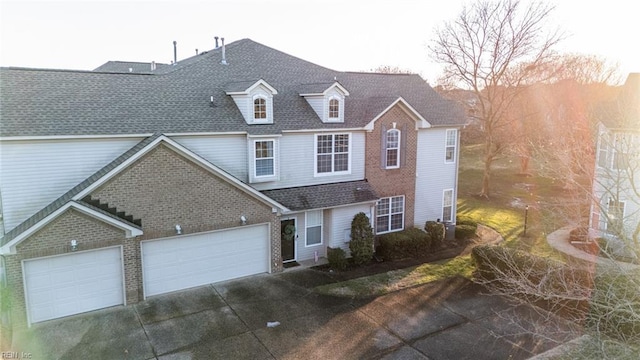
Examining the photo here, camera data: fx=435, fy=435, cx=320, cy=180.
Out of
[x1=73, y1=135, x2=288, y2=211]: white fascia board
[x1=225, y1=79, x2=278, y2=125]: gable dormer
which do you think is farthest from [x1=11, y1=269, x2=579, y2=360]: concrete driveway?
[x1=225, y1=79, x2=278, y2=125]: gable dormer

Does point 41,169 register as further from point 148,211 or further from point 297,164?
point 297,164

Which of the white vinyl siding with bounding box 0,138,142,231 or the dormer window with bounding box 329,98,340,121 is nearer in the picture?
the white vinyl siding with bounding box 0,138,142,231

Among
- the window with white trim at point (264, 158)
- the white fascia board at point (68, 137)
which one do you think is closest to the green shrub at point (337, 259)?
the window with white trim at point (264, 158)

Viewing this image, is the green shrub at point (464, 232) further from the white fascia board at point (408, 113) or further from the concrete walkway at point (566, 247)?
the white fascia board at point (408, 113)

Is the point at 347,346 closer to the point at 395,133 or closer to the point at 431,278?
the point at 431,278

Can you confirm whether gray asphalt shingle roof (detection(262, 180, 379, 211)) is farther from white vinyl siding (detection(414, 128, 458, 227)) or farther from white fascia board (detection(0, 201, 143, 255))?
white fascia board (detection(0, 201, 143, 255))

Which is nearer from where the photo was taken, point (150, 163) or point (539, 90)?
point (150, 163)

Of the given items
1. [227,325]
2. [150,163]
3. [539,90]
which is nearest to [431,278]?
[227,325]
